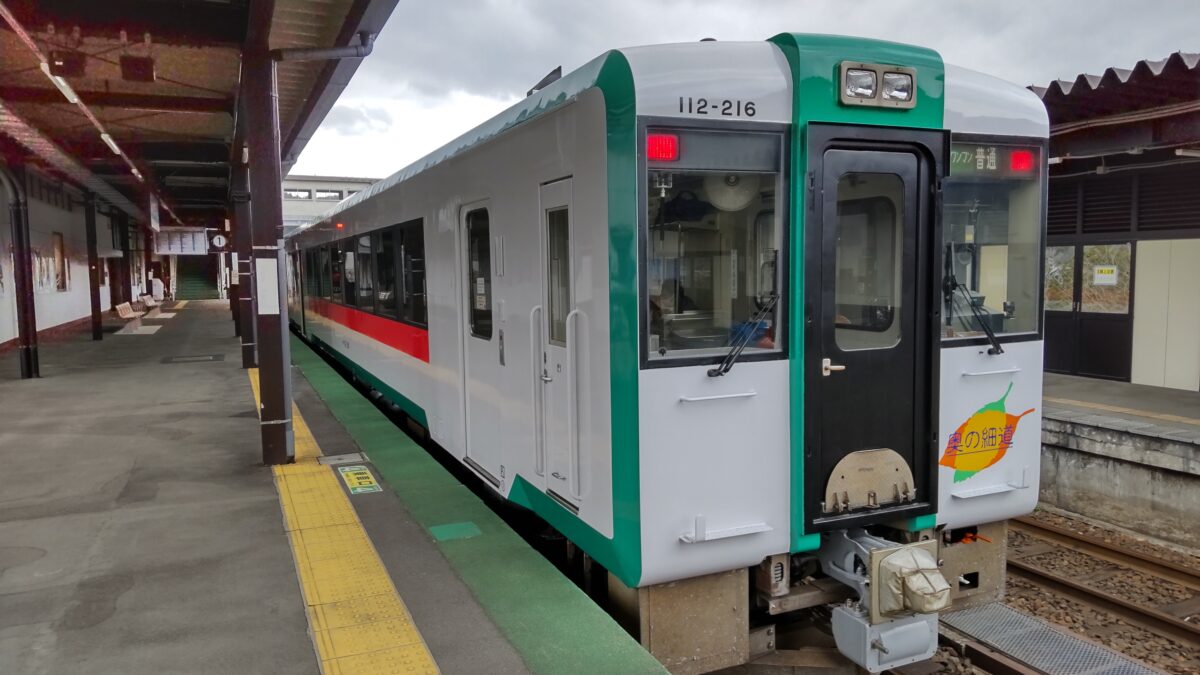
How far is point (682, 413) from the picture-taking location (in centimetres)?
345

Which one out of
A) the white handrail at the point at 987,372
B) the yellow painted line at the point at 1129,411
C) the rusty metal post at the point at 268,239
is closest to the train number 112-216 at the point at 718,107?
the white handrail at the point at 987,372

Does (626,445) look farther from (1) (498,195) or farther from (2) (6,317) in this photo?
(2) (6,317)

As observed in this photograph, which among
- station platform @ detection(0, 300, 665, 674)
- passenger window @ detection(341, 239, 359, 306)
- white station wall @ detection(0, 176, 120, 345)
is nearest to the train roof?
station platform @ detection(0, 300, 665, 674)

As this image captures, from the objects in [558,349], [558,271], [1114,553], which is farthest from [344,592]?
[1114,553]

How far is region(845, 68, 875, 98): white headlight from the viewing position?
3.57 meters

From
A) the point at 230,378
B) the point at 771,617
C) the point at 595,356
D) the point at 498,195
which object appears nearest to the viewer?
the point at 595,356

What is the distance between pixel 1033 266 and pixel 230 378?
11480 millimetres

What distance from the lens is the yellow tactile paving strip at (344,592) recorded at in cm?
346

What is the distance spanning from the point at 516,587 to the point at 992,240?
2.95m

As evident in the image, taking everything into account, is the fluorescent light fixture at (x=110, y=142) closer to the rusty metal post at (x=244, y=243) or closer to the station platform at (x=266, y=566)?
the rusty metal post at (x=244, y=243)

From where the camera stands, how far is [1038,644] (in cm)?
483

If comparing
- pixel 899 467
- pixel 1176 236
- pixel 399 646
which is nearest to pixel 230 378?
pixel 399 646

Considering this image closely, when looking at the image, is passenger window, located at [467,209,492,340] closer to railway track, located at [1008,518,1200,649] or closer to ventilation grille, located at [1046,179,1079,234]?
railway track, located at [1008,518,1200,649]

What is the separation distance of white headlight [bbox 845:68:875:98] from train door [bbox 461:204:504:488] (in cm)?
236
